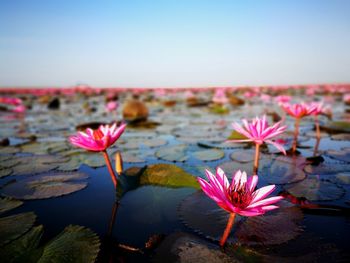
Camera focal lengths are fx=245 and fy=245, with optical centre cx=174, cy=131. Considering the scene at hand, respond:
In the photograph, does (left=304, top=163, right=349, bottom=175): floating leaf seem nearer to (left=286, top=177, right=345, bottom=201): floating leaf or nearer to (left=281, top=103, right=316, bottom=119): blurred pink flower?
(left=286, top=177, right=345, bottom=201): floating leaf

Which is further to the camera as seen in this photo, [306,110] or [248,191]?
[306,110]

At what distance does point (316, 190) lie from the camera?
1412 millimetres

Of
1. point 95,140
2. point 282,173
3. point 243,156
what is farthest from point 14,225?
point 243,156

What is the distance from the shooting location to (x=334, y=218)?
116 centimetres

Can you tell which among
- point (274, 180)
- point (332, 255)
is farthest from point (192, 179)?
point (332, 255)

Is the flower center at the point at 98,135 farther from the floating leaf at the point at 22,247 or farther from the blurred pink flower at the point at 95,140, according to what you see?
the floating leaf at the point at 22,247

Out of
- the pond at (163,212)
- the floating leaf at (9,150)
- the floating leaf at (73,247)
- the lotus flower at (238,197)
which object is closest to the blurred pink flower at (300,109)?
the pond at (163,212)

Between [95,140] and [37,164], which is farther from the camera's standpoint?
[37,164]

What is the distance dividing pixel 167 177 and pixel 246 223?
601mm

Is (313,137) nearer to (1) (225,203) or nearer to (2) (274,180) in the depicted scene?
(2) (274,180)

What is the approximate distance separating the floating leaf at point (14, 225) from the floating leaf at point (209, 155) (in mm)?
1397

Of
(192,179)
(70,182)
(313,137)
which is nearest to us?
(192,179)

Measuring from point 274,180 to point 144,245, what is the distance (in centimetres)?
97

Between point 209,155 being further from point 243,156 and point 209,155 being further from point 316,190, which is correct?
point 316,190
